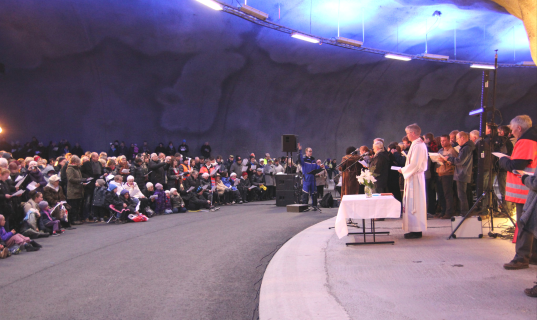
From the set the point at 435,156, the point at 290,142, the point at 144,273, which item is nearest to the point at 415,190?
the point at 435,156

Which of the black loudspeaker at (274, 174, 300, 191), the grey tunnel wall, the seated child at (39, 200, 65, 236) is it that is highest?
the grey tunnel wall

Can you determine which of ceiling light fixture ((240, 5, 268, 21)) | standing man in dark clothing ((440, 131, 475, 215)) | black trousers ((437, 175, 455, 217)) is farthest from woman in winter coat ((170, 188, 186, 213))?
standing man in dark clothing ((440, 131, 475, 215))

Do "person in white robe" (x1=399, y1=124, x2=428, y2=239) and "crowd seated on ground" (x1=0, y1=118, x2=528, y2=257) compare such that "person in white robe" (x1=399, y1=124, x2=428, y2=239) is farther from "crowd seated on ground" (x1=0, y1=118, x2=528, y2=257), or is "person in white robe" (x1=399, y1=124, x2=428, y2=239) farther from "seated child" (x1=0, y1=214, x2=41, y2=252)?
"seated child" (x1=0, y1=214, x2=41, y2=252)

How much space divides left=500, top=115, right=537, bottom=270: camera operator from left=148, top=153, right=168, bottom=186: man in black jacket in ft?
31.9

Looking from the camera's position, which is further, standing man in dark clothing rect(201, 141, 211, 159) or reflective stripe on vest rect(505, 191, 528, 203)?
standing man in dark clothing rect(201, 141, 211, 159)

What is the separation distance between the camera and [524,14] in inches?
232

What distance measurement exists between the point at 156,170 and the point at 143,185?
0.64 m

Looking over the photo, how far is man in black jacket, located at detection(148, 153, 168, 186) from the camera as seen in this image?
1231 centimetres

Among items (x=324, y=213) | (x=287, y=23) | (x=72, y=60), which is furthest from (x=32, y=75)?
(x=324, y=213)

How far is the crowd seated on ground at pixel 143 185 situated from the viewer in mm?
7758

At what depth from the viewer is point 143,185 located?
1206cm

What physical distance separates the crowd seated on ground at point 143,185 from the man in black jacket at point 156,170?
3 centimetres

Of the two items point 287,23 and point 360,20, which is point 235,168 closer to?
point 287,23

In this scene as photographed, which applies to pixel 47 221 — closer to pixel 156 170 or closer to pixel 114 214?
pixel 114 214
